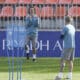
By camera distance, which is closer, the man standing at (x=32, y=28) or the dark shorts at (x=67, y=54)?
the dark shorts at (x=67, y=54)

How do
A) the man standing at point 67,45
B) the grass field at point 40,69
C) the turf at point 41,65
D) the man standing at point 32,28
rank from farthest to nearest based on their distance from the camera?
the man standing at point 32,28, the turf at point 41,65, the grass field at point 40,69, the man standing at point 67,45

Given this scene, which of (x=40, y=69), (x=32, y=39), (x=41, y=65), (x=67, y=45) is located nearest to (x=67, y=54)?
(x=67, y=45)

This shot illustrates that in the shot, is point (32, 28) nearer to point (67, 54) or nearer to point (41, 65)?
point (41, 65)

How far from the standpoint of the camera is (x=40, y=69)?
17.0 m

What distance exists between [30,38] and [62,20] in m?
2.72

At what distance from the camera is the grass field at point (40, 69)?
588 inches

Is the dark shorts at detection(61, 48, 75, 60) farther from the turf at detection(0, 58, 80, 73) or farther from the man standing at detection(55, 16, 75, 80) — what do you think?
the turf at detection(0, 58, 80, 73)

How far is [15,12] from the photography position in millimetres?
22797

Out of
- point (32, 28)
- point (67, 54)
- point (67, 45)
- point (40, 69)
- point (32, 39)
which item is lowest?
point (40, 69)

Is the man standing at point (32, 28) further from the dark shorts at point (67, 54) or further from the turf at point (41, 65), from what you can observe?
the dark shorts at point (67, 54)

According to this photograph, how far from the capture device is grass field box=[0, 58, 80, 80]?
14.9 meters

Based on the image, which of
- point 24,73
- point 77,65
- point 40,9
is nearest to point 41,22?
point 40,9

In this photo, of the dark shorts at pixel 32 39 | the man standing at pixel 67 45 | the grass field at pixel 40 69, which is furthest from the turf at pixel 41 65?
the man standing at pixel 67 45

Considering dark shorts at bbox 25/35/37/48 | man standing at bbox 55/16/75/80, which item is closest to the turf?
dark shorts at bbox 25/35/37/48
